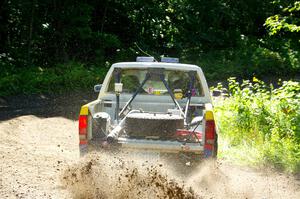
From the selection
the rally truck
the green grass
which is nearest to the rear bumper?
the rally truck

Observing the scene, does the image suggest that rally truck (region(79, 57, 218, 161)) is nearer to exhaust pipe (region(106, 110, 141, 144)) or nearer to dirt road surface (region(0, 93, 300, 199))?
exhaust pipe (region(106, 110, 141, 144))

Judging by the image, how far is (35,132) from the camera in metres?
10.4

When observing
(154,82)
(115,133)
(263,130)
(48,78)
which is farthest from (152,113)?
(48,78)

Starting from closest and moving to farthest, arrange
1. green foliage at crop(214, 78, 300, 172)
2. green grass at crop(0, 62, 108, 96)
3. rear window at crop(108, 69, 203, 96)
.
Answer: green foliage at crop(214, 78, 300, 172), rear window at crop(108, 69, 203, 96), green grass at crop(0, 62, 108, 96)

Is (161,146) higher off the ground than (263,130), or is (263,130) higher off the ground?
(161,146)

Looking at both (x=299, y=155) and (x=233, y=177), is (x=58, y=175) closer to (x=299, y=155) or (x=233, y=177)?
(x=233, y=177)

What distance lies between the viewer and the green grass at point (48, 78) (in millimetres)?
16625

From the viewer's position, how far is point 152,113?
7262 millimetres

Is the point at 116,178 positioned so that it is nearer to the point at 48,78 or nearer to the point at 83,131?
the point at 83,131

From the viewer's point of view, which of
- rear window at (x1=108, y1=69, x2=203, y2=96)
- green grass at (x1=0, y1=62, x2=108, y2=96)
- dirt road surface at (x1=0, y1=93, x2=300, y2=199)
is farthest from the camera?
green grass at (x1=0, y1=62, x2=108, y2=96)

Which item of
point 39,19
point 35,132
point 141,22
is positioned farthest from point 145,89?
point 141,22

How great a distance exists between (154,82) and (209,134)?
6.62 feet

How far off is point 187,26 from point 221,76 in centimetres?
426

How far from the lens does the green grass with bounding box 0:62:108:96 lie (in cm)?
1662
